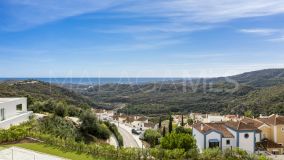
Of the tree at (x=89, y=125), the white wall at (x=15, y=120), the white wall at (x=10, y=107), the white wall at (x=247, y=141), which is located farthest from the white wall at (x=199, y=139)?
the white wall at (x=10, y=107)

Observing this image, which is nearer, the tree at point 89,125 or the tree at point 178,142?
the tree at point 178,142

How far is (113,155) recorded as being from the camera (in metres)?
16.9

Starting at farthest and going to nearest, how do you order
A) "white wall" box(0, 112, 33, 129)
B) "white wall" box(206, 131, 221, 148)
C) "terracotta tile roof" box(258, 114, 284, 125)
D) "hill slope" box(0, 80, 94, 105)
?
1. "hill slope" box(0, 80, 94, 105)
2. "terracotta tile roof" box(258, 114, 284, 125)
3. "white wall" box(206, 131, 221, 148)
4. "white wall" box(0, 112, 33, 129)

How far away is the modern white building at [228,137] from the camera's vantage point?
30828mm

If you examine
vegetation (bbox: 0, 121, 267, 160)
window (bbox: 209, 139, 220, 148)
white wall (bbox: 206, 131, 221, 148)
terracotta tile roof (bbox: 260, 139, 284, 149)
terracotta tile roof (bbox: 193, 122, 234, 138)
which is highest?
vegetation (bbox: 0, 121, 267, 160)

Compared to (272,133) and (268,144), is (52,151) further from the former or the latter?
(272,133)

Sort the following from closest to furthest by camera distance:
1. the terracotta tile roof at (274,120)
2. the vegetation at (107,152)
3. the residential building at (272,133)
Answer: the vegetation at (107,152), the residential building at (272,133), the terracotta tile roof at (274,120)

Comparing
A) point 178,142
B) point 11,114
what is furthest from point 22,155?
point 178,142

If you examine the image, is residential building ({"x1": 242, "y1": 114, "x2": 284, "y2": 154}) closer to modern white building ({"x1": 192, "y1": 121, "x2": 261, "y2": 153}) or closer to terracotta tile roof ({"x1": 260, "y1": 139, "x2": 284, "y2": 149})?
terracotta tile roof ({"x1": 260, "y1": 139, "x2": 284, "y2": 149})

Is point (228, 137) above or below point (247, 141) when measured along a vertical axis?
above

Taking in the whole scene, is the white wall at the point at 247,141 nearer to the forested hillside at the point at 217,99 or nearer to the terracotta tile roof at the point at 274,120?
the terracotta tile roof at the point at 274,120

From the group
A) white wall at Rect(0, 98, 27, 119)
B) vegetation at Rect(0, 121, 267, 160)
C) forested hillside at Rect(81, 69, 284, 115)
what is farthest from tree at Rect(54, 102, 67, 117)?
forested hillside at Rect(81, 69, 284, 115)

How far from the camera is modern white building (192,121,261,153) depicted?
101 ft

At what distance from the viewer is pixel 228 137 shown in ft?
102
